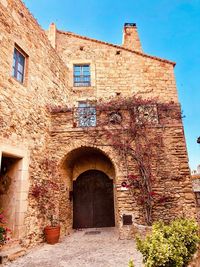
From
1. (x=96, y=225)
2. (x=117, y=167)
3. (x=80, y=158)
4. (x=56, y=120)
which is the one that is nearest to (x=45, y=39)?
(x=56, y=120)

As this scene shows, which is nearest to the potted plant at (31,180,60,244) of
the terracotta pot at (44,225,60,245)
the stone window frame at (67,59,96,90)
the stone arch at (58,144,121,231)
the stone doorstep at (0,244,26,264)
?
the terracotta pot at (44,225,60,245)

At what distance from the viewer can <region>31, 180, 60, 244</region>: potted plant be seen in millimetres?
5445

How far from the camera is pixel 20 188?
4.89 metres

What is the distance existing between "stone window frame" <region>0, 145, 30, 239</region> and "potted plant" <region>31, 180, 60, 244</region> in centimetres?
38

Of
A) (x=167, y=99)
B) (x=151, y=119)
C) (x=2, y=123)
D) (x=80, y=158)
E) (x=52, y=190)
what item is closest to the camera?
(x=2, y=123)

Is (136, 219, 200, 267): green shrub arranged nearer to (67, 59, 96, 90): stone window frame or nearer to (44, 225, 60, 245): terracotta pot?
(44, 225, 60, 245): terracotta pot

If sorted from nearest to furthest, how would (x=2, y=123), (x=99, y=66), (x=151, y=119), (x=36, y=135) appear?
(x=2, y=123), (x=36, y=135), (x=151, y=119), (x=99, y=66)

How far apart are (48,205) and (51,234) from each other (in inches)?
32.4

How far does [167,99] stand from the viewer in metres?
10.1

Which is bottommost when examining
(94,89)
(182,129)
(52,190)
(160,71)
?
(52,190)

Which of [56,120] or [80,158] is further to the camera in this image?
[80,158]

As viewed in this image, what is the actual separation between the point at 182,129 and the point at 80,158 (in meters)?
4.11

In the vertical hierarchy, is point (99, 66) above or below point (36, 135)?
above

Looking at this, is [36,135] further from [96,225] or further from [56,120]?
[96,225]
